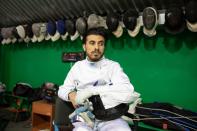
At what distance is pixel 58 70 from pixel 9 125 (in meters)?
1.24

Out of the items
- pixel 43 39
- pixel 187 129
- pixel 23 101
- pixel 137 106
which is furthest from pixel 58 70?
pixel 187 129

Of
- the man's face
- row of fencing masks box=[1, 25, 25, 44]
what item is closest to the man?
the man's face

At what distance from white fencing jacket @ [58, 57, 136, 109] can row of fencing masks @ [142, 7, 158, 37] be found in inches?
31.1

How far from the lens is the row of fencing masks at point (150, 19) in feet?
8.30

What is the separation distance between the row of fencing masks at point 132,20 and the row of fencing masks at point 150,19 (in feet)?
0.37

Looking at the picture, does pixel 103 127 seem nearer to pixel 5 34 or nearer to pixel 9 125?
pixel 9 125

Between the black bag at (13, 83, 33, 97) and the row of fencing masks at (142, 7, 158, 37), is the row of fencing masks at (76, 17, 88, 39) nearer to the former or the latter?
the row of fencing masks at (142, 7, 158, 37)

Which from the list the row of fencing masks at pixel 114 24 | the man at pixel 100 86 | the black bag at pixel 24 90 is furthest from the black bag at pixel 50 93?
the man at pixel 100 86

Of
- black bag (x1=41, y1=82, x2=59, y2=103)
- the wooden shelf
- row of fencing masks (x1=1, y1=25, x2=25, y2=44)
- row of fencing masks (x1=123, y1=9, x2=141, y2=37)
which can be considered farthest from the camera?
row of fencing masks (x1=1, y1=25, x2=25, y2=44)

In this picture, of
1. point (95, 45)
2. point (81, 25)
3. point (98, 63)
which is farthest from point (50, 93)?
point (95, 45)

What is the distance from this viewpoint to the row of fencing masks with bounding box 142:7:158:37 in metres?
2.53

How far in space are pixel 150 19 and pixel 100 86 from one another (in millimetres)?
1107

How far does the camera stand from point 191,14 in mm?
2279

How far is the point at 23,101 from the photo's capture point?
453cm
